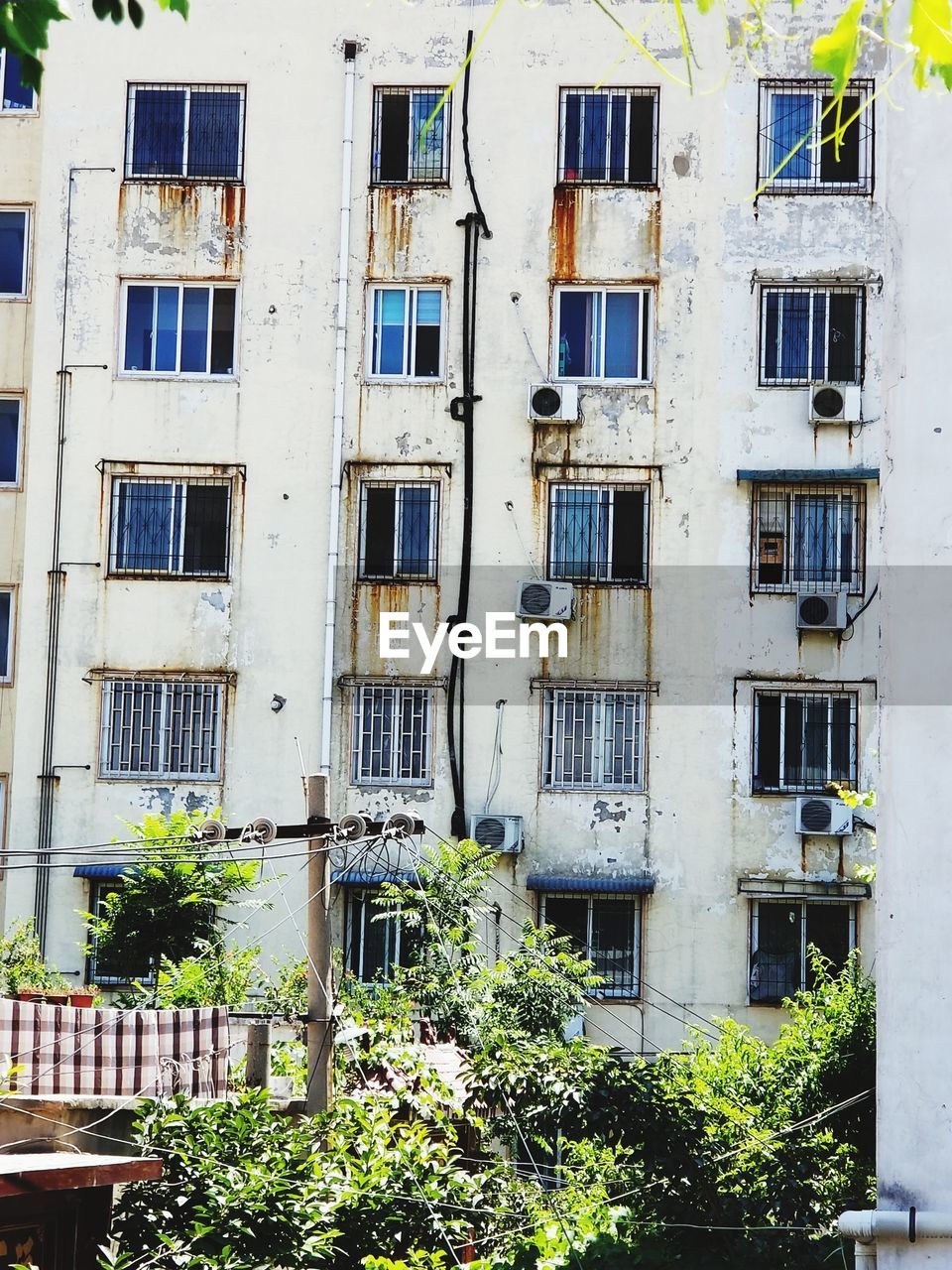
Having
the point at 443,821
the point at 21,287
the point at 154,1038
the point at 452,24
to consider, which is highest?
the point at 452,24

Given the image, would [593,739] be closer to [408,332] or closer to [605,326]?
[605,326]

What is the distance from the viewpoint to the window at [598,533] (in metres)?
20.3

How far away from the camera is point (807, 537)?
2025cm

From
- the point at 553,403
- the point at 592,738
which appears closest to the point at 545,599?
the point at 592,738

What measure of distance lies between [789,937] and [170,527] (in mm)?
9566

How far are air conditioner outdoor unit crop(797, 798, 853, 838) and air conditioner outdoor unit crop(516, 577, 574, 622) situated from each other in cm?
381

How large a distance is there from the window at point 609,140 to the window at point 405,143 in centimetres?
163

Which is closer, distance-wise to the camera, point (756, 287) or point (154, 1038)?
point (154, 1038)

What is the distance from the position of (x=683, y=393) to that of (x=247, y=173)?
6.50 m

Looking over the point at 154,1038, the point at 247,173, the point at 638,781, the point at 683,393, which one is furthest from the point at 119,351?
the point at 154,1038

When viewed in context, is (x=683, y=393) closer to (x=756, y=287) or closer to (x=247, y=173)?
(x=756, y=287)

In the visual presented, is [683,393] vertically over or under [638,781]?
over

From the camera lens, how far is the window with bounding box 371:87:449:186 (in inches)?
824

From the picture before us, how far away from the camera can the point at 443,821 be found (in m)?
20.1
